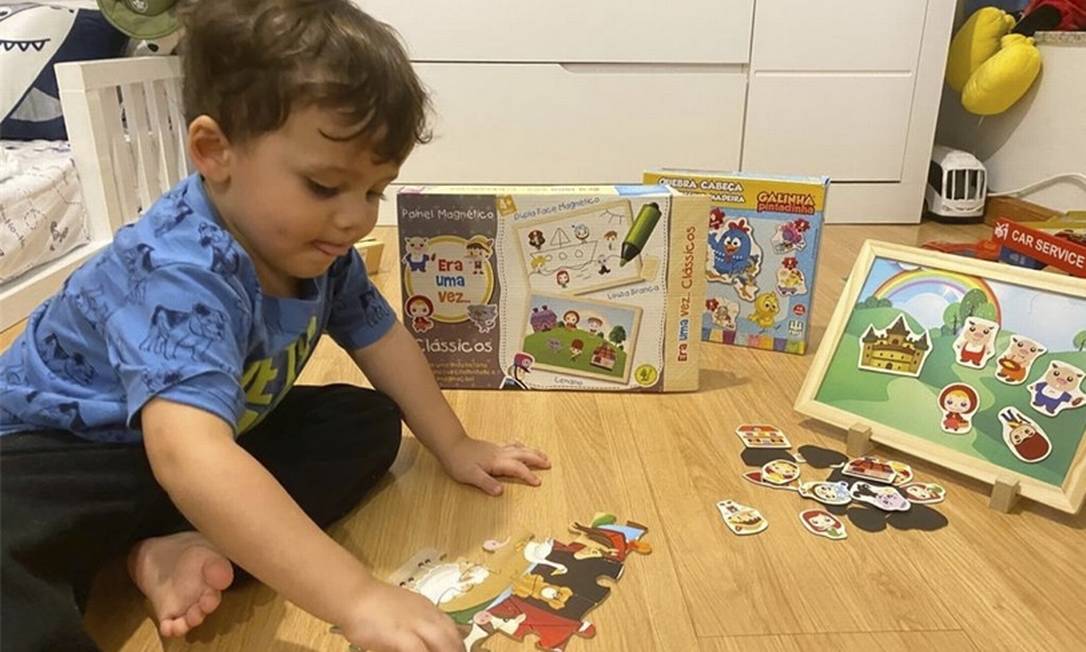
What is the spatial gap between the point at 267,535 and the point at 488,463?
1.22ft

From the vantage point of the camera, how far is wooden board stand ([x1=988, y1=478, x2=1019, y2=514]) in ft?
2.96

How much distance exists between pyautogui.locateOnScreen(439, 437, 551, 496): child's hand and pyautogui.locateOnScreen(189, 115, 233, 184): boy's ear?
15.8 inches

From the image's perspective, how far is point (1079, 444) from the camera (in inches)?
34.6

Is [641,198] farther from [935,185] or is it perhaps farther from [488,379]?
[935,185]

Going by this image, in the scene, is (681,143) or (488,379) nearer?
(488,379)

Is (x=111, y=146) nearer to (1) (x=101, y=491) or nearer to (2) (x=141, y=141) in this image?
(2) (x=141, y=141)

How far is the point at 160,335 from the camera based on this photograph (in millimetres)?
651

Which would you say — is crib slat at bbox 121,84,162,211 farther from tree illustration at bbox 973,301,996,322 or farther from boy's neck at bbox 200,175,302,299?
tree illustration at bbox 973,301,996,322

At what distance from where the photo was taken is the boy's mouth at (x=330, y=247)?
737mm

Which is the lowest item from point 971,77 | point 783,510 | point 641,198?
point 783,510

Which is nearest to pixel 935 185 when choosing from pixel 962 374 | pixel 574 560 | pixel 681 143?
pixel 681 143

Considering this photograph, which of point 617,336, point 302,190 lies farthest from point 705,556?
point 302,190

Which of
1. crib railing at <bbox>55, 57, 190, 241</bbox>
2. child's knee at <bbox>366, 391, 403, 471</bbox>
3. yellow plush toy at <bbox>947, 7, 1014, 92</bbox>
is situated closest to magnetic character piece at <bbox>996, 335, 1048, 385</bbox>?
child's knee at <bbox>366, 391, 403, 471</bbox>

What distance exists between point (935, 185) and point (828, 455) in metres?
1.57
